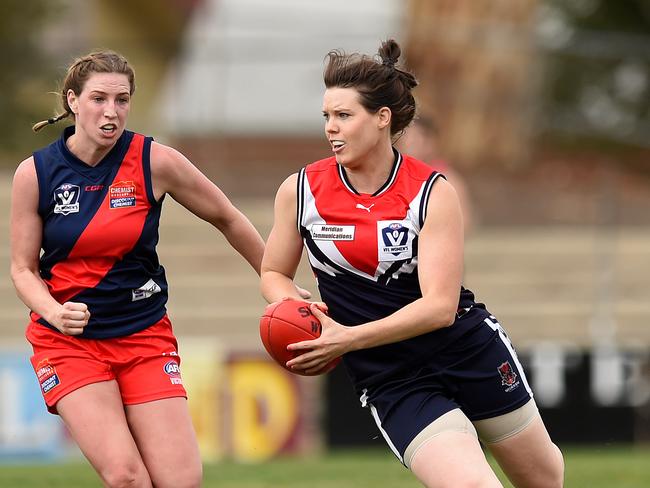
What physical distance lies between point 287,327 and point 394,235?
52cm

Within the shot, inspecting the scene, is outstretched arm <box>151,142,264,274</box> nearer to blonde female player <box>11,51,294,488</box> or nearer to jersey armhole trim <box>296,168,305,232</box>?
blonde female player <box>11,51,294,488</box>

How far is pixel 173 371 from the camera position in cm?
534

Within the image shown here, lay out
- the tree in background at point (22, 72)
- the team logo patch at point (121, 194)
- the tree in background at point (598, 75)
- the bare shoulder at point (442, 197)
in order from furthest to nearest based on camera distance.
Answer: the tree in background at point (22, 72) → the tree in background at point (598, 75) → the team logo patch at point (121, 194) → the bare shoulder at point (442, 197)

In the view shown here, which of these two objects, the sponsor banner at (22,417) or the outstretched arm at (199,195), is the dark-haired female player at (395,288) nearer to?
the outstretched arm at (199,195)

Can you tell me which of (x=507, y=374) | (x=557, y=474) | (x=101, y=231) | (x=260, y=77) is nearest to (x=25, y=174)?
Answer: (x=101, y=231)

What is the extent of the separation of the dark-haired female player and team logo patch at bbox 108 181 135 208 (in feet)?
2.03

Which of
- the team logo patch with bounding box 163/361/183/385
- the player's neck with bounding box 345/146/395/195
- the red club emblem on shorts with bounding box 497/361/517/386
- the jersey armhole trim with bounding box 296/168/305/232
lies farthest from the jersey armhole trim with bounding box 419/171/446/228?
the team logo patch with bounding box 163/361/183/385

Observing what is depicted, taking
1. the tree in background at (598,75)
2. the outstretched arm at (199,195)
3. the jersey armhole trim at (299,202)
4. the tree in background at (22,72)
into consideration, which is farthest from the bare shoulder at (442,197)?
the tree in background at (22,72)

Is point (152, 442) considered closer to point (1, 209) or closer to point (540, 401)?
point (540, 401)

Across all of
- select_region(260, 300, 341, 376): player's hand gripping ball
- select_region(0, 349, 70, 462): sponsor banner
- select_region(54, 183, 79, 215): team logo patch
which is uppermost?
select_region(54, 183, 79, 215): team logo patch

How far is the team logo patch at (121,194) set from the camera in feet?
17.0

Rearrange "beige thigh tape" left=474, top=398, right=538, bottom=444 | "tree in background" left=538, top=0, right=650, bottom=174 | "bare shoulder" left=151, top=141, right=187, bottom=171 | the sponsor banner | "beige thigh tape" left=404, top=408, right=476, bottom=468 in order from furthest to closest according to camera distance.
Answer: "tree in background" left=538, top=0, right=650, bottom=174
the sponsor banner
"bare shoulder" left=151, top=141, right=187, bottom=171
"beige thigh tape" left=474, top=398, right=538, bottom=444
"beige thigh tape" left=404, top=408, right=476, bottom=468

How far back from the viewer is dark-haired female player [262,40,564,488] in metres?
4.73

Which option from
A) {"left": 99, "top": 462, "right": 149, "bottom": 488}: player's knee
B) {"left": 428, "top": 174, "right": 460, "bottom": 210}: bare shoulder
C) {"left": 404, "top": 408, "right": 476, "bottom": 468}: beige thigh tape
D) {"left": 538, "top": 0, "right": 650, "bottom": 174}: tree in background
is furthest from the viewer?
{"left": 538, "top": 0, "right": 650, "bottom": 174}: tree in background
